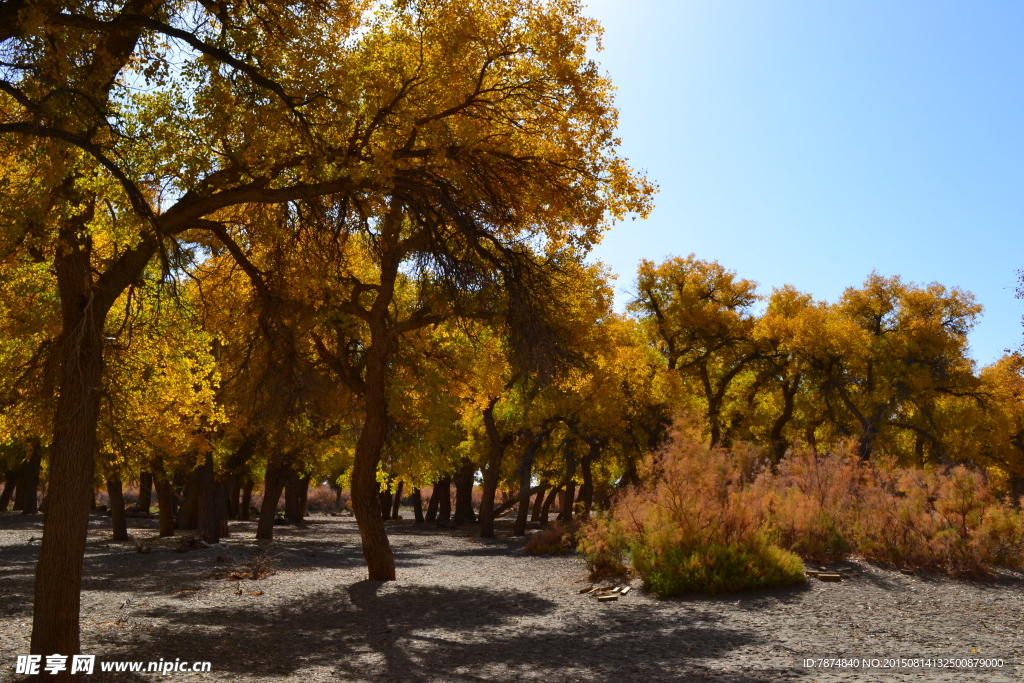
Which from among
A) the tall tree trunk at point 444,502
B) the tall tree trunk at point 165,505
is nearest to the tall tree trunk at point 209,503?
the tall tree trunk at point 165,505

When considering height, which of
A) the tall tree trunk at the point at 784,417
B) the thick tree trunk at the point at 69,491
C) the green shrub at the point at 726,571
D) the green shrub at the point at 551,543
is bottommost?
the green shrub at the point at 551,543

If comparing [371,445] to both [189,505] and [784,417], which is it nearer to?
[189,505]

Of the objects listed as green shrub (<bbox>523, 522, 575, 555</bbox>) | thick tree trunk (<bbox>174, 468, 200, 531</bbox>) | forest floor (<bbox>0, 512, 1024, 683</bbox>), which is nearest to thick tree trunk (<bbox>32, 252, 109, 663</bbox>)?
forest floor (<bbox>0, 512, 1024, 683</bbox>)

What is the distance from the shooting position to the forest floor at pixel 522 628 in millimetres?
7152

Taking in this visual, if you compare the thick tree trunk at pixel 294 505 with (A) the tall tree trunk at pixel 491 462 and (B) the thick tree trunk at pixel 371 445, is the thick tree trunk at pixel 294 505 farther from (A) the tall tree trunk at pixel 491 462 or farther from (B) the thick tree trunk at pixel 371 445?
(B) the thick tree trunk at pixel 371 445

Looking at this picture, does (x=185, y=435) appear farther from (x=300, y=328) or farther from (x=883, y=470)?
(x=883, y=470)

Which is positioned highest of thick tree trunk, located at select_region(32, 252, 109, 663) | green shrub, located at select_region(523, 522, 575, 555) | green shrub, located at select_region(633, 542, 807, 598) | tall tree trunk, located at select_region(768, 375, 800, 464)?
tall tree trunk, located at select_region(768, 375, 800, 464)

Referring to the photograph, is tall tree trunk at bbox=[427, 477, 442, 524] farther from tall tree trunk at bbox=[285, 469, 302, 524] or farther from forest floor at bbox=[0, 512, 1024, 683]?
forest floor at bbox=[0, 512, 1024, 683]

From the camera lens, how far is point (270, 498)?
2559 cm

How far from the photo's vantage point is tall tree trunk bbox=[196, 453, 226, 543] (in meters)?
22.4

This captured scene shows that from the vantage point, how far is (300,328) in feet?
42.5

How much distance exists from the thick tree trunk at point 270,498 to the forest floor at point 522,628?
33.9ft

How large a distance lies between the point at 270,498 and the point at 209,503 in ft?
9.18

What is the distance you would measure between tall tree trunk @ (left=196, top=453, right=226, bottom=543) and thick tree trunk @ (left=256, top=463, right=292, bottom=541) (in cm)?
202
